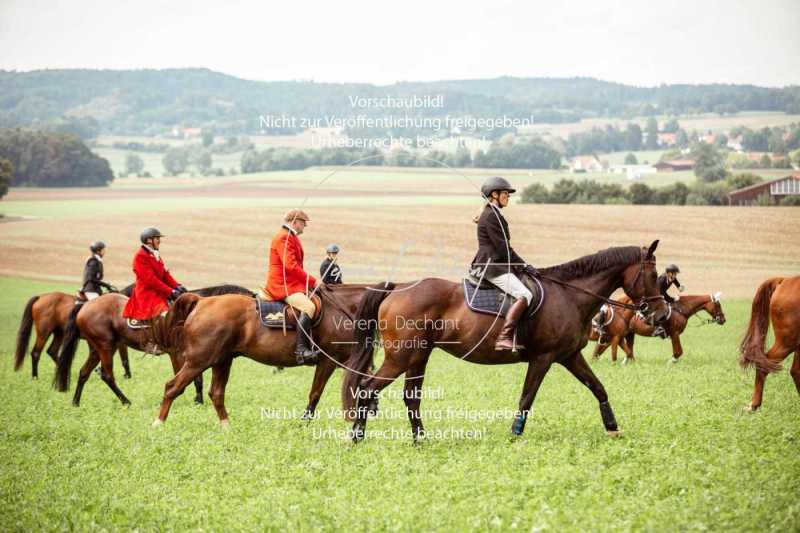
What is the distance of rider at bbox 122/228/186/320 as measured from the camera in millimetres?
15312

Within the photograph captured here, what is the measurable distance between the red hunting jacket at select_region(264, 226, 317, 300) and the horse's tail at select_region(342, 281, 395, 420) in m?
1.49

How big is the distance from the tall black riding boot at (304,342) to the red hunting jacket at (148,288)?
10.6 feet

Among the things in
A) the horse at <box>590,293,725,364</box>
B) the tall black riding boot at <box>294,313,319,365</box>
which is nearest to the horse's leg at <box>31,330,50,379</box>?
the tall black riding boot at <box>294,313,319,365</box>

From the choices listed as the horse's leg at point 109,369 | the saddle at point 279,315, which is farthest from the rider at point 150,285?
the saddle at point 279,315

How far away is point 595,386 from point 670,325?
37.5 feet

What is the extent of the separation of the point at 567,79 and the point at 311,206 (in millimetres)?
67867

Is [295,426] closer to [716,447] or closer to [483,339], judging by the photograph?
[483,339]

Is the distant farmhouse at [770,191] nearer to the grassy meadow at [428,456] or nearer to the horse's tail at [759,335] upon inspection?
the grassy meadow at [428,456]

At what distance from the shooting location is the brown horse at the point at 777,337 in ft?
44.8

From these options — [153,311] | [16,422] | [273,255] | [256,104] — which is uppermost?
[256,104]

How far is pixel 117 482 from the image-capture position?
997cm

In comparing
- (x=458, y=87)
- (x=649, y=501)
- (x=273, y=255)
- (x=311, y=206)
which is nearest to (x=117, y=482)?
(x=273, y=255)

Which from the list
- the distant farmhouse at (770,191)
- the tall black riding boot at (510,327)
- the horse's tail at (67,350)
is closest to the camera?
the tall black riding boot at (510,327)

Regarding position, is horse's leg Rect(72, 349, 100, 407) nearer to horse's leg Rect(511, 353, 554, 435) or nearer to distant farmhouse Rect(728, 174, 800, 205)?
horse's leg Rect(511, 353, 554, 435)
